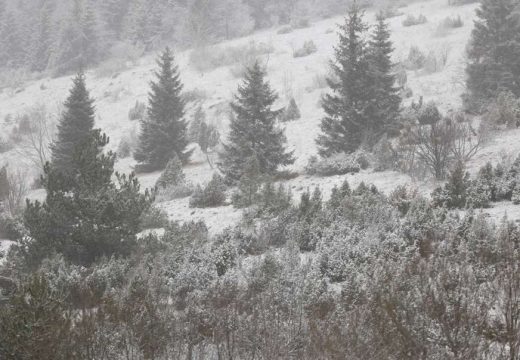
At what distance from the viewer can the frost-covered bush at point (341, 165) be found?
47.5ft

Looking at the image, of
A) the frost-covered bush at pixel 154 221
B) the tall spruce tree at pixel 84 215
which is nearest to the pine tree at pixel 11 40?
the frost-covered bush at pixel 154 221

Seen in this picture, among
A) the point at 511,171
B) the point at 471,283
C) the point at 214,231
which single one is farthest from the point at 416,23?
the point at 471,283

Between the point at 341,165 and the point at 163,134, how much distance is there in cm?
1017

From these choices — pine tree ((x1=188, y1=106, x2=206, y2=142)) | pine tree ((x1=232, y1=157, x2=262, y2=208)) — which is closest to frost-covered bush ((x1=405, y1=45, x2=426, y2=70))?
pine tree ((x1=188, y1=106, x2=206, y2=142))

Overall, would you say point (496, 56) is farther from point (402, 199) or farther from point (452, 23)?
point (402, 199)

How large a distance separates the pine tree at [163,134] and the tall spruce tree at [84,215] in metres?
12.5

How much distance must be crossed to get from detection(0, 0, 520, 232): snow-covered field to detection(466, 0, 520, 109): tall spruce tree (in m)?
1.35

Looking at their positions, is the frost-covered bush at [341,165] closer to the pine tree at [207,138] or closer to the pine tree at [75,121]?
the pine tree at [207,138]

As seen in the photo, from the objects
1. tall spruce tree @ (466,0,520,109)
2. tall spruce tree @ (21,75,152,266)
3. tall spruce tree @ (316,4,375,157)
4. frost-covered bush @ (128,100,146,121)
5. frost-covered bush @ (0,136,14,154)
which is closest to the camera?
tall spruce tree @ (21,75,152,266)

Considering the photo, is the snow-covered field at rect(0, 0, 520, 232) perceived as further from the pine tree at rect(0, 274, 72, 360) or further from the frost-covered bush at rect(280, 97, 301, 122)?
the pine tree at rect(0, 274, 72, 360)

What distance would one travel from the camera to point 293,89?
26609 millimetres

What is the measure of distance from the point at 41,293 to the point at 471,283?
363 centimetres

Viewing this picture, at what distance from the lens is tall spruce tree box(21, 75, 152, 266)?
855cm

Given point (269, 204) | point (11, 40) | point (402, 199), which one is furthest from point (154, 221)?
point (11, 40)
